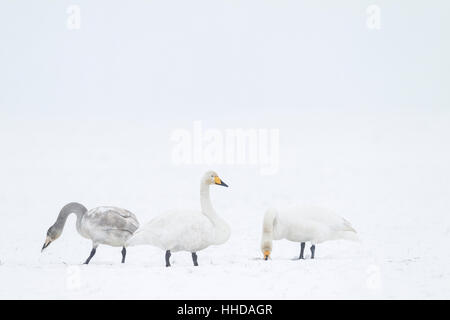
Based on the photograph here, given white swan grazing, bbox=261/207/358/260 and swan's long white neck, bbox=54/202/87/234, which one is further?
swan's long white neck, bbox=54/202/87/234

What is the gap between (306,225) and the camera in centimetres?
1271

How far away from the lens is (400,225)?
62.9ft

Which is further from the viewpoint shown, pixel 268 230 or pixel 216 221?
pixel 268 230

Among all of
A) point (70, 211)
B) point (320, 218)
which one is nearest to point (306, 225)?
point (320, 218)

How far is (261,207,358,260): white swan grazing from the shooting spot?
12.7 meters

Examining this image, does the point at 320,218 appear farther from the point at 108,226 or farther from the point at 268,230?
the point at 108,226

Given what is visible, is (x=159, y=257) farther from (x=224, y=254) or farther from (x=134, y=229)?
(x=134, y=229)

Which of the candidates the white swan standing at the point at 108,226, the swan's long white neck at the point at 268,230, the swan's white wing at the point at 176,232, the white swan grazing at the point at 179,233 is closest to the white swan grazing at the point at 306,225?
the swan's long white neck at the point at 268,230

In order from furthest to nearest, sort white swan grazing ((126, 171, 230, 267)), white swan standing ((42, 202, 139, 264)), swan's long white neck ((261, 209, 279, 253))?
white swan standing ((42, 202, 139, 264)), swan's long white neck ((261, 209, 279, 253)), white swan grazing ((126, 171, 230, 267))

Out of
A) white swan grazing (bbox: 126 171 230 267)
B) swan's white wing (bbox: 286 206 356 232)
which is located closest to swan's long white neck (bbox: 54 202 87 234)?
white swan grazing (bbox: 126 171 230 267)

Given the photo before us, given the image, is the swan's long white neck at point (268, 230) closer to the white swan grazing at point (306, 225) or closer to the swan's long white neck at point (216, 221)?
the white swan grazing at point (306, 225)

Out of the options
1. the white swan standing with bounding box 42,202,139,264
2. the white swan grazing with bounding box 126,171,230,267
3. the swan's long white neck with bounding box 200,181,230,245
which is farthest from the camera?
the white swan standing with bounding box 42,202,139,264

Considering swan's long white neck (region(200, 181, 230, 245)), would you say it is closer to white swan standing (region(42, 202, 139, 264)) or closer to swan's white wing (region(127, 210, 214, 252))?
swan's white wing (region(127, 210, 214, 252))

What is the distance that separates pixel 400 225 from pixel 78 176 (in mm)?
17103
